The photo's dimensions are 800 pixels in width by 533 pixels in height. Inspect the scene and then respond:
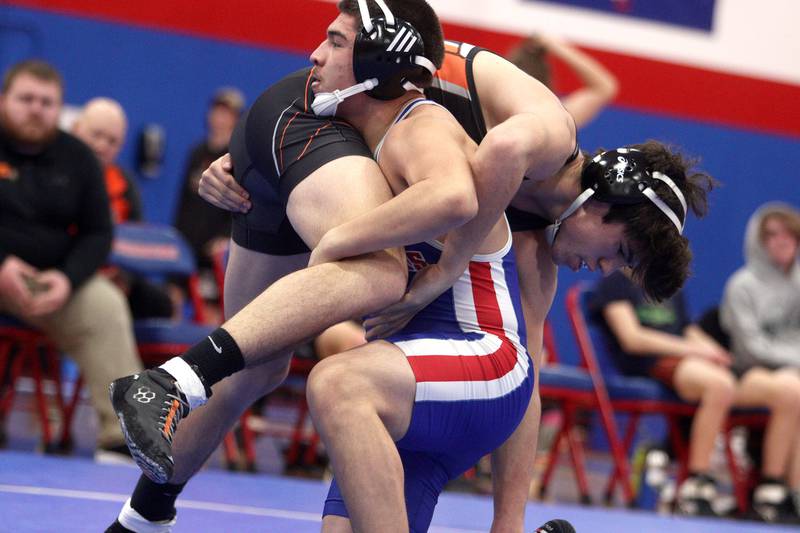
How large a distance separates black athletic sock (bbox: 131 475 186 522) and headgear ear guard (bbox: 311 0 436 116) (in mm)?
1089

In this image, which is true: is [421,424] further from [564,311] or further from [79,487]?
[564,311]

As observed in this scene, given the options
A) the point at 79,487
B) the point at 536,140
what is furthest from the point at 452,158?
the point at 79,487

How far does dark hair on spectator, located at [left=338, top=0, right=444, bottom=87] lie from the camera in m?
2.99

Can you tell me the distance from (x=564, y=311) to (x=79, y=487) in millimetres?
5263

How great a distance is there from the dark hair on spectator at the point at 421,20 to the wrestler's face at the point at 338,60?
31 millimetres

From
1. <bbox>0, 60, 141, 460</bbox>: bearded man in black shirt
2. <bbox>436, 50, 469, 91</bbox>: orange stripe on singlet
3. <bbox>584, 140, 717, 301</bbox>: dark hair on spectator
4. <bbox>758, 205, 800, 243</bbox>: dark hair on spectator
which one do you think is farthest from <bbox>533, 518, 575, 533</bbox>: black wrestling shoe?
<bbox>758, 205, 800, 243</bbox>: dark hair on spectator

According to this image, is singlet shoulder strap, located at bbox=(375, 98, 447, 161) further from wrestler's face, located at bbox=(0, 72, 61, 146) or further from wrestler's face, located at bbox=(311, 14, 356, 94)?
wrestler's face, located at bbox=(0, 72, 61, 146)

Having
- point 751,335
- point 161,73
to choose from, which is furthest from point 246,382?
point 161,73

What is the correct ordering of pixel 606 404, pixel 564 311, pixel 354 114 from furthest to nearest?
pixel 564 311, pixel 606 404, pixel 354 114

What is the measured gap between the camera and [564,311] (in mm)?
9133

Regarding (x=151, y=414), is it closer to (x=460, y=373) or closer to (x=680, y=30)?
(x=460, y=373)

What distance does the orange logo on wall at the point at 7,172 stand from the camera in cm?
551

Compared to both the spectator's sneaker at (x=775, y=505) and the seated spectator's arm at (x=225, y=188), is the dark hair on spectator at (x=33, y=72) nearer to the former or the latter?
the seated spectator's arm at (x=225, y=188)

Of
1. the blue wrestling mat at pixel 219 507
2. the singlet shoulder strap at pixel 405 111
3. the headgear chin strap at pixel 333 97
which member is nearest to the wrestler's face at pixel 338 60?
the headgear chin strap at pixel 333 97
